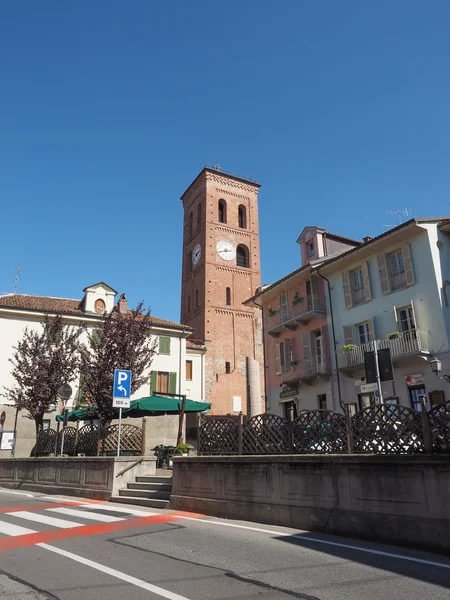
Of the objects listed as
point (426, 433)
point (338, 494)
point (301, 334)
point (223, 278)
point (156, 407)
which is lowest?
point (338, 494)

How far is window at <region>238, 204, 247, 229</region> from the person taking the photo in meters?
51.0

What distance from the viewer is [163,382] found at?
31391 millimetres

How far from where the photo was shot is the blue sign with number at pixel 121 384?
12820 mm

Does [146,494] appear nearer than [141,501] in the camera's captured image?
No

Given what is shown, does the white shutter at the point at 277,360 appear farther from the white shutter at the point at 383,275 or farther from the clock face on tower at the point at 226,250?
the clock face on tower at the point at 226,250

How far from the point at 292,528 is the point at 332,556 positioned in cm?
203

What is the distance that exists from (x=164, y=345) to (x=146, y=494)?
21091 mm

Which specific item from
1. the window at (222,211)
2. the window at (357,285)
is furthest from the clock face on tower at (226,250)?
the window at (357,285)

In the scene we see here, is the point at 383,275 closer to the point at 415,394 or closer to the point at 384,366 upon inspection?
the point at 415,394

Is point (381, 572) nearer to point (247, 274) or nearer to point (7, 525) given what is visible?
point (7, 525)

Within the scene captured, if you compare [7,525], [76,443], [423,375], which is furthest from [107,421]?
[423,375]

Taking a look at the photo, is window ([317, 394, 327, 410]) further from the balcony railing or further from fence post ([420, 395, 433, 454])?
fence post ([420, 395, 433, 454])

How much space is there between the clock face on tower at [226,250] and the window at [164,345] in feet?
55.5

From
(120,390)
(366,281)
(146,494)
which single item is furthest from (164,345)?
(146,494)
